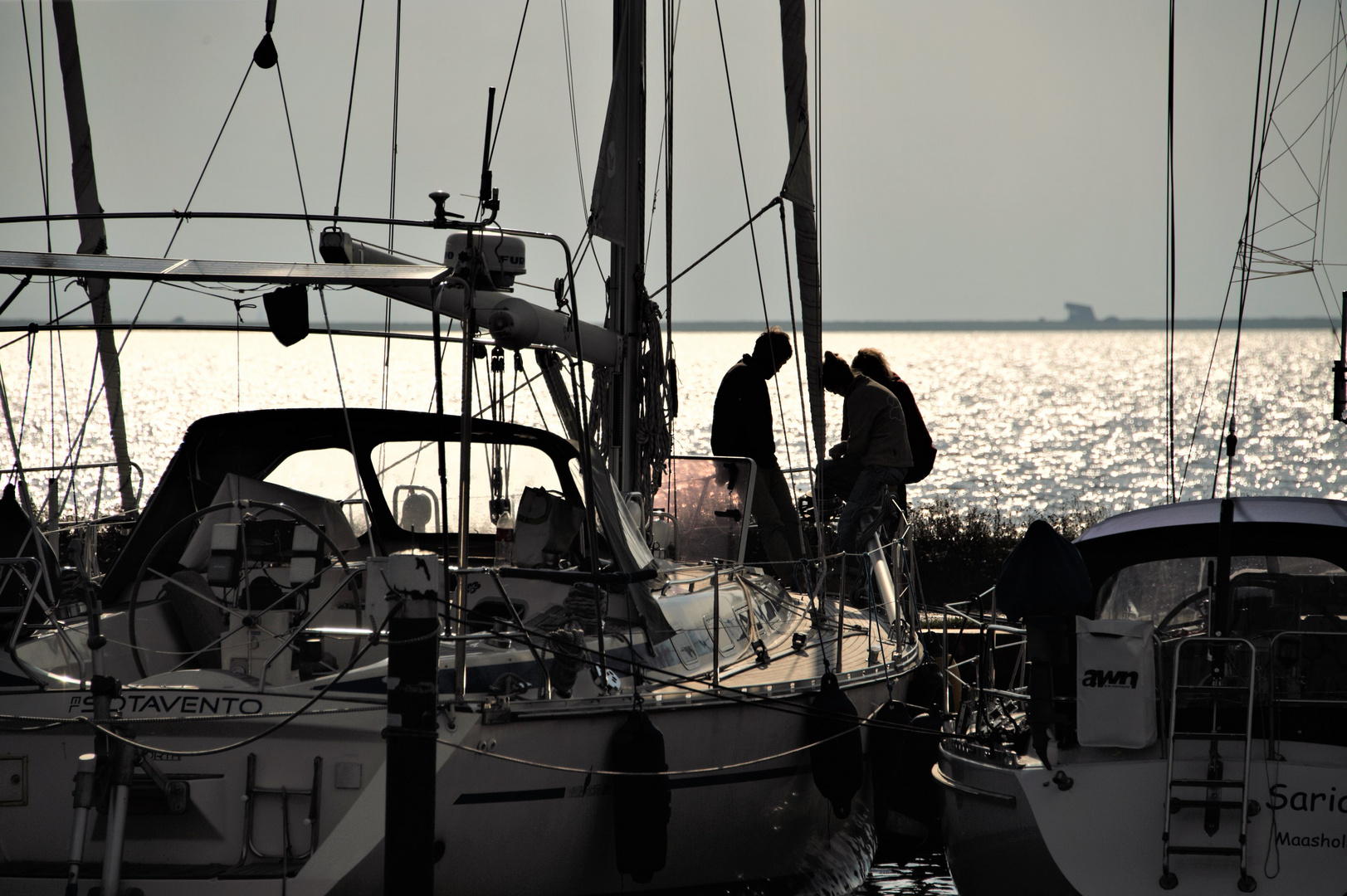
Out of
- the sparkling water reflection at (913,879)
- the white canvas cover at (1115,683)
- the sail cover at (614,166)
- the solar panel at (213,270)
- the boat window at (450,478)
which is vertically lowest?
the sparkling water reflection at (913,879)

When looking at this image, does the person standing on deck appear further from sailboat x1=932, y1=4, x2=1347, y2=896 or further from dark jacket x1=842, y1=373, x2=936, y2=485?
sailboat x1=932, y1=4, x2=1347, y2=896

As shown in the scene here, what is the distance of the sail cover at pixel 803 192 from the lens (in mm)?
9234

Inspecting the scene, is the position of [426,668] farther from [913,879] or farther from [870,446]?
[870,446]

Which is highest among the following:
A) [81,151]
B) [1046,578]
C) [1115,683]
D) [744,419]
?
[81,151]

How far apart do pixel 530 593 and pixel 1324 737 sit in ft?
11.9

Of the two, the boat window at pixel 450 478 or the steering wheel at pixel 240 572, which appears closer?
the steering wheel at pixel 240 572

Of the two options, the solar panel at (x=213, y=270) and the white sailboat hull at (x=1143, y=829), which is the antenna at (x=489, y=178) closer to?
the solar panel at (x=213, y=270)

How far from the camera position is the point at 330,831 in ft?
17.2

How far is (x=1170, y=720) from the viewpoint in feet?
18.6

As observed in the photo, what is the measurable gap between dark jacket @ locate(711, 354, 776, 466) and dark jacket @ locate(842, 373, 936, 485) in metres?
0.74

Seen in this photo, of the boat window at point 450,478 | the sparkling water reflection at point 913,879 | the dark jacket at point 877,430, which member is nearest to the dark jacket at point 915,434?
the dark jacket at point 877,430

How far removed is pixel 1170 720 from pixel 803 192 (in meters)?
4.69

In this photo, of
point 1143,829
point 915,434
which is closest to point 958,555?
point 915,434

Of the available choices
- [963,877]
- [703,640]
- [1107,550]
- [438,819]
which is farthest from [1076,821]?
[438,819]
